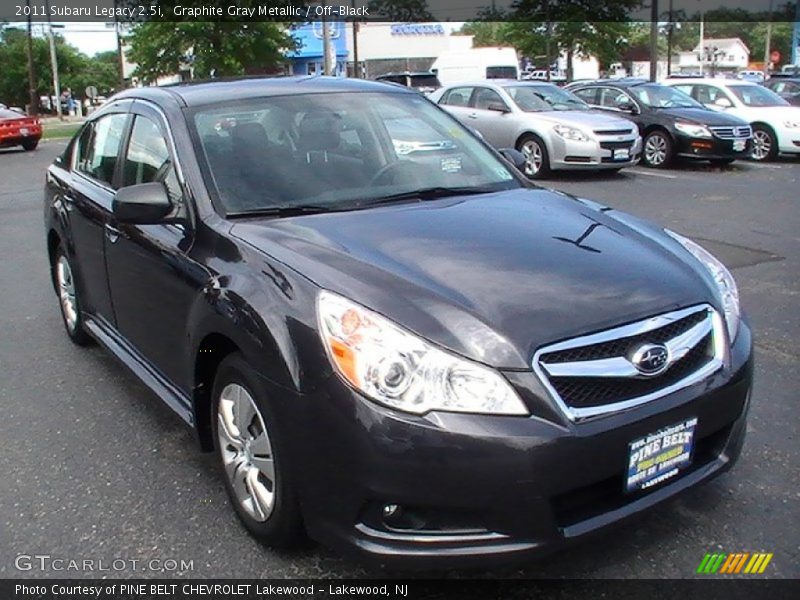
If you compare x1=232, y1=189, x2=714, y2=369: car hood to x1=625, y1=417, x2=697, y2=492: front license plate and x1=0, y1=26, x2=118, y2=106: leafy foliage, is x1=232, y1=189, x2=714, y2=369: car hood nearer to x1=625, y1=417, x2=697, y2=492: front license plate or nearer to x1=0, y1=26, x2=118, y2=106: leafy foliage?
x1=625, y1=417, x2=697, y2=492: front license plate

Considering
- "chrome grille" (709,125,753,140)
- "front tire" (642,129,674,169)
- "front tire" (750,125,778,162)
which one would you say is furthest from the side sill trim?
"front tire" (750,125,778,162)

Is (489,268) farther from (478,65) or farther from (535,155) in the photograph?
(478,65)

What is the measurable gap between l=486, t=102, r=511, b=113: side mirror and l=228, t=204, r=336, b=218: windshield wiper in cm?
1132

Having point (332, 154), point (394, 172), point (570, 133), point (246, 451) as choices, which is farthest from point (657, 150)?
point (246, 451)

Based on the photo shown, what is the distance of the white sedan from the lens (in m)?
15.4

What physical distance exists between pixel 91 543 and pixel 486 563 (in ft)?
5.09

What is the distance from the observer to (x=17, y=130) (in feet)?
77.1

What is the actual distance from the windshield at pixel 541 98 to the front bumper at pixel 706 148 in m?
1.80

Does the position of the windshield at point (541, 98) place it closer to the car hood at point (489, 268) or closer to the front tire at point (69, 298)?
the front tire at point (69, 298)

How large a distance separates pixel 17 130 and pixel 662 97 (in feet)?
58.3

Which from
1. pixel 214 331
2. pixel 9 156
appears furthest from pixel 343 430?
pixel 9 156

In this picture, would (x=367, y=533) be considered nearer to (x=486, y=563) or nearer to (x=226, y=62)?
(x=486, y=563)

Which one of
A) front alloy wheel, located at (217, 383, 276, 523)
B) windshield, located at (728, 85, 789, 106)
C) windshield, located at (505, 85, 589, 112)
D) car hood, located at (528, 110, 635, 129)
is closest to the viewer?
front alloy wheel, located at (217, 383, 276, 523)

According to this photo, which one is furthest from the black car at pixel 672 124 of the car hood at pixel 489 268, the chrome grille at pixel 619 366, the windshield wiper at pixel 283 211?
the chrome grille at pixel 619 366
